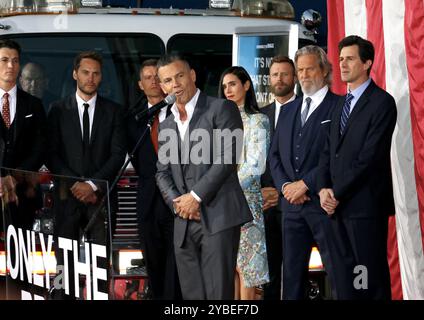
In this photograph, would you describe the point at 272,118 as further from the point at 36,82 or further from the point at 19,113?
the point at 36,82

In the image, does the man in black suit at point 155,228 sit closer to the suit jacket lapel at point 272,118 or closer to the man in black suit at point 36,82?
the suit jacket lapel at point 272,118

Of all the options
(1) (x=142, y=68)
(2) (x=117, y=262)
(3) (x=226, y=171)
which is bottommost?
(2) (x=117, y=262)

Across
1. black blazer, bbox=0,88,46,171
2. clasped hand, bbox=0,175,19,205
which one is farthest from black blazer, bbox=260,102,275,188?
clasped hand, bbox=0,175,19,205

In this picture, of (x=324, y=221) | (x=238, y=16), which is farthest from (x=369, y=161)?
(x=238, y=16)

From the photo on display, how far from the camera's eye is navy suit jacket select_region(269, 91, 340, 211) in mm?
8344

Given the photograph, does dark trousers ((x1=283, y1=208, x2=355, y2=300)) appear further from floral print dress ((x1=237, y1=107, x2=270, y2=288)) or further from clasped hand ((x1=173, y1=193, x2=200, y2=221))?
clasped hand ((x1=173, y1=193, x2=200, y2=221))

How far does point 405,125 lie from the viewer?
8.73 metres

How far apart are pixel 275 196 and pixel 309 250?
1038 millimetres

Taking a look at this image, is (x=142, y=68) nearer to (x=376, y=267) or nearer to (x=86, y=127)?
(x=86, y=127)

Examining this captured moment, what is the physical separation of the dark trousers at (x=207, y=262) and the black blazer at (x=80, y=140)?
1.53 m

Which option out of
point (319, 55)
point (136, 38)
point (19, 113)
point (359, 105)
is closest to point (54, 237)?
point (359, 105)

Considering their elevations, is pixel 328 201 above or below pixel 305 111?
below
